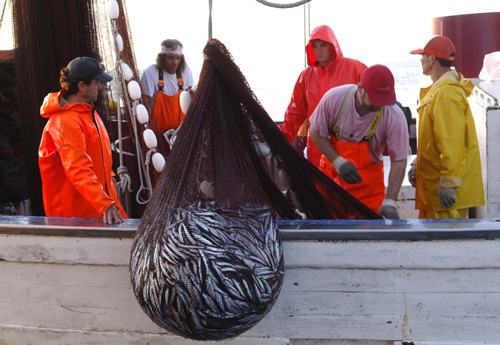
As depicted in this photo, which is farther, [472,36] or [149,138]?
[472,36]

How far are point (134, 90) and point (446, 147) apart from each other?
73.2 inches

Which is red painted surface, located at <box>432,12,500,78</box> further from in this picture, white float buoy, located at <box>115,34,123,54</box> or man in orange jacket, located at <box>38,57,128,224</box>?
man in orange jacket, located at <box>38,57,128,224</box>

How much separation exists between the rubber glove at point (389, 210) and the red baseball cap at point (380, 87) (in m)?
0.53

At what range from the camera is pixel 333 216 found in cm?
298

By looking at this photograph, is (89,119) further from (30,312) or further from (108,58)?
(30,312)

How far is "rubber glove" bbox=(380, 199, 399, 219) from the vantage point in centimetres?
325

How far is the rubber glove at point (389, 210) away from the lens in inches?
128

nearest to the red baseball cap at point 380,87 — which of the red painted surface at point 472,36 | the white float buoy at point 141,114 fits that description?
the white float buoy at point 141,114

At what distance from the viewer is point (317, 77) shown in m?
4.33

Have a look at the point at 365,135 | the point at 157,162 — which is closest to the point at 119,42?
the point at 157,162

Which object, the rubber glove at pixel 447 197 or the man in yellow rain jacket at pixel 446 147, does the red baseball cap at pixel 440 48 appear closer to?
the man in yellow rain jacket at pixel 446 147

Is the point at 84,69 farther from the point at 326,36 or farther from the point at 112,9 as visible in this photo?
the point at 326,36

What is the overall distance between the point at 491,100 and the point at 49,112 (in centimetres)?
271

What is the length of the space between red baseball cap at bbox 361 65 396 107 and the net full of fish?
1.23 metres
